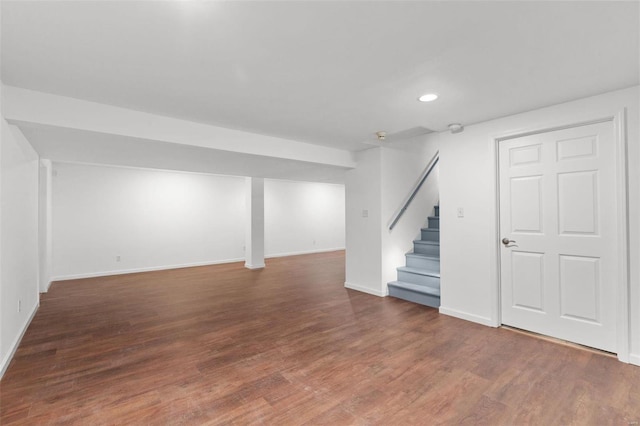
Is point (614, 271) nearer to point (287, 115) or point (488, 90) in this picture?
point (488, 90)

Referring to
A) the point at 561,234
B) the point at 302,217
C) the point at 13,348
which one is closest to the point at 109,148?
the point at 13,348

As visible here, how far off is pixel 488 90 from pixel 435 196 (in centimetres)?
313

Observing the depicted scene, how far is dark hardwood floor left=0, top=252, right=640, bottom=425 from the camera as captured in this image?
1873 millimetres

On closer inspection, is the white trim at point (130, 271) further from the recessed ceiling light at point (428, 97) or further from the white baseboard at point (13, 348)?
the recessed ceiling light at point (428, 97)

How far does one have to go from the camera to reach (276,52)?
1904 mm

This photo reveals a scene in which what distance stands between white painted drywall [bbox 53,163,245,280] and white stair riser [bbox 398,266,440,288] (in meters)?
4.95

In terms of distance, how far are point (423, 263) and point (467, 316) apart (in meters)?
1.15

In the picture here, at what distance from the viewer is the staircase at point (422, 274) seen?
13.4 feet

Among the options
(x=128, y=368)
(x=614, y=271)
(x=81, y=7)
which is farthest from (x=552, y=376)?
(x=81, y=7)

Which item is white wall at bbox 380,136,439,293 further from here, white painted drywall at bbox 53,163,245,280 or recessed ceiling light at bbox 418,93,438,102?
white painted drywall at bbox 53,163,245,280

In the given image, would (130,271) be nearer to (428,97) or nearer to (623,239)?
(428,97)

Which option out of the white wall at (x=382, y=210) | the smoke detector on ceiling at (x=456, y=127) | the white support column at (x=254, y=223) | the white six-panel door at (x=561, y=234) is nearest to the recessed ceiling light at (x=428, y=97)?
the smoke detector on ceiling at (x=456, y=127)

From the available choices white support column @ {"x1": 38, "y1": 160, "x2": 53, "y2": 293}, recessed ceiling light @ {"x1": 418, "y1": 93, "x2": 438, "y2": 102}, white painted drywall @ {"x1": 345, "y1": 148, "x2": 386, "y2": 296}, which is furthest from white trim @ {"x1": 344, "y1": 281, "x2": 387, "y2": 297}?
white support column @ {"x1": 38, "y1": 160, "x2": 53, "y2": 293}

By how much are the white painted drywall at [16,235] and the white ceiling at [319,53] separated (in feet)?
2.39
